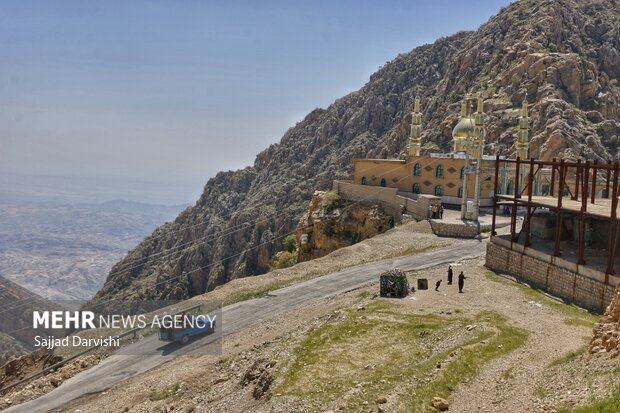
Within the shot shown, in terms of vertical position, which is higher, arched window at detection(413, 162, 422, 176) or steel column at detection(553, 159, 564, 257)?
arched window at detection(413, 162, 422, 176)

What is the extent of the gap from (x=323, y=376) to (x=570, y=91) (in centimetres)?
9722

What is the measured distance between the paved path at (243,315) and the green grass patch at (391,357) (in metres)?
8.57

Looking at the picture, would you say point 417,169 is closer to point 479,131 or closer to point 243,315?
point 479,131

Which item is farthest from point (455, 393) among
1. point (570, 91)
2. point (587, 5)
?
point (587, 5)

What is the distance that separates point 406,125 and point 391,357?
110517mm

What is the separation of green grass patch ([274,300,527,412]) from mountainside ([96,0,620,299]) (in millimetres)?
66872

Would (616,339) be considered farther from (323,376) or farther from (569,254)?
(569,254)

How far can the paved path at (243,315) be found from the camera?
28.0 metres

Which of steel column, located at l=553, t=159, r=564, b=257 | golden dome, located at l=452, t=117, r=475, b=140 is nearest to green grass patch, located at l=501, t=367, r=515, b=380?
steel column, located at l=553, t=159, r=564, b=257

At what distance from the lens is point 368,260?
164ft

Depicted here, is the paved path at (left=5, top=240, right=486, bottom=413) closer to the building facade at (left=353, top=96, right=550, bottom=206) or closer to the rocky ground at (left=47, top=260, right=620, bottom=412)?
the rocky ground at (left=47, top=260, right=620, bottom=412)

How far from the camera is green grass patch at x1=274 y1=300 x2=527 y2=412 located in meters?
18.5

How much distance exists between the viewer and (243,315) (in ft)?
120

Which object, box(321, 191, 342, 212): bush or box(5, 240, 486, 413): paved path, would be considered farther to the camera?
box(321, 191, 342, 212): bush
